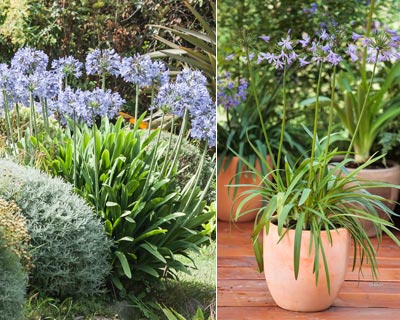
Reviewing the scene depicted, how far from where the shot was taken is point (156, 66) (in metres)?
3.01

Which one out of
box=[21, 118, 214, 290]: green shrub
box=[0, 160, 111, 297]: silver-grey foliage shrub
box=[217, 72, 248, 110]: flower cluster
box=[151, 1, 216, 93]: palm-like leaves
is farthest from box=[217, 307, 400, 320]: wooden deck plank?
box=[217, 72, 248, 110]: flower cluster

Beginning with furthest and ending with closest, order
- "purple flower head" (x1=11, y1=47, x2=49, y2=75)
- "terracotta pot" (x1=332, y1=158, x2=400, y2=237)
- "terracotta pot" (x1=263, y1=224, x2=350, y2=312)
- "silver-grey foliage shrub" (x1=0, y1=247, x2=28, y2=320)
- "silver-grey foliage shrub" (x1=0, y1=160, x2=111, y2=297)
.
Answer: "terracotta pot" (x1=332, y1=158, x2=400, y2=237)
"terracotta pot" (x1=263, y1=224, x2=350, y2=312)
"purple flower head" (x1=11, y1=47, x2=49, y2=75)
"silver-grey foliage shrub" (x1=0, y1=160, x2=111, y2=297)
"silver-grey foliage shrub" (x1=0, y1=247, x2=28, y2=320)

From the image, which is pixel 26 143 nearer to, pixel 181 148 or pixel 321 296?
pixel 181 148

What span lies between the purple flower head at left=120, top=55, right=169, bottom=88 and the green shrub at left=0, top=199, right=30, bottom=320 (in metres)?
0.77

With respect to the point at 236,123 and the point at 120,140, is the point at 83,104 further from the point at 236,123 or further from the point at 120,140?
the point at 236,123

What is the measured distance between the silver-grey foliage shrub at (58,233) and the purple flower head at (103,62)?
1.54ft

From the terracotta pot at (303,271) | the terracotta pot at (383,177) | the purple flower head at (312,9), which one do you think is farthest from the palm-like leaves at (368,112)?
the terracotta pot at (303,271)

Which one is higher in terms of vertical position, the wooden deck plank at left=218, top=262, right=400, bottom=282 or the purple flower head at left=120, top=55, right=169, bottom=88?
the purple flower head at left=120, top=55, right=169, bottom=88

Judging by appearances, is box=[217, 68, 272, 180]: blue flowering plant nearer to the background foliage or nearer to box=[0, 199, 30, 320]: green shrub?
the background foliage

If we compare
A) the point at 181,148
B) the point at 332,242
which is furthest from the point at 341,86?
the point at 181,148

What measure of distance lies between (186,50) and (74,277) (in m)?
1.01

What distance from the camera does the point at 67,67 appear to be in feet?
9.84

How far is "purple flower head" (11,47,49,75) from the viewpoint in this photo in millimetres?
2992

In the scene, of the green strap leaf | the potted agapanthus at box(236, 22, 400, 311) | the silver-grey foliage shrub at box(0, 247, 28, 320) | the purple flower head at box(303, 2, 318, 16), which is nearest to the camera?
the silver-grey foliage shrub at box(0, 247, 28, 320)
